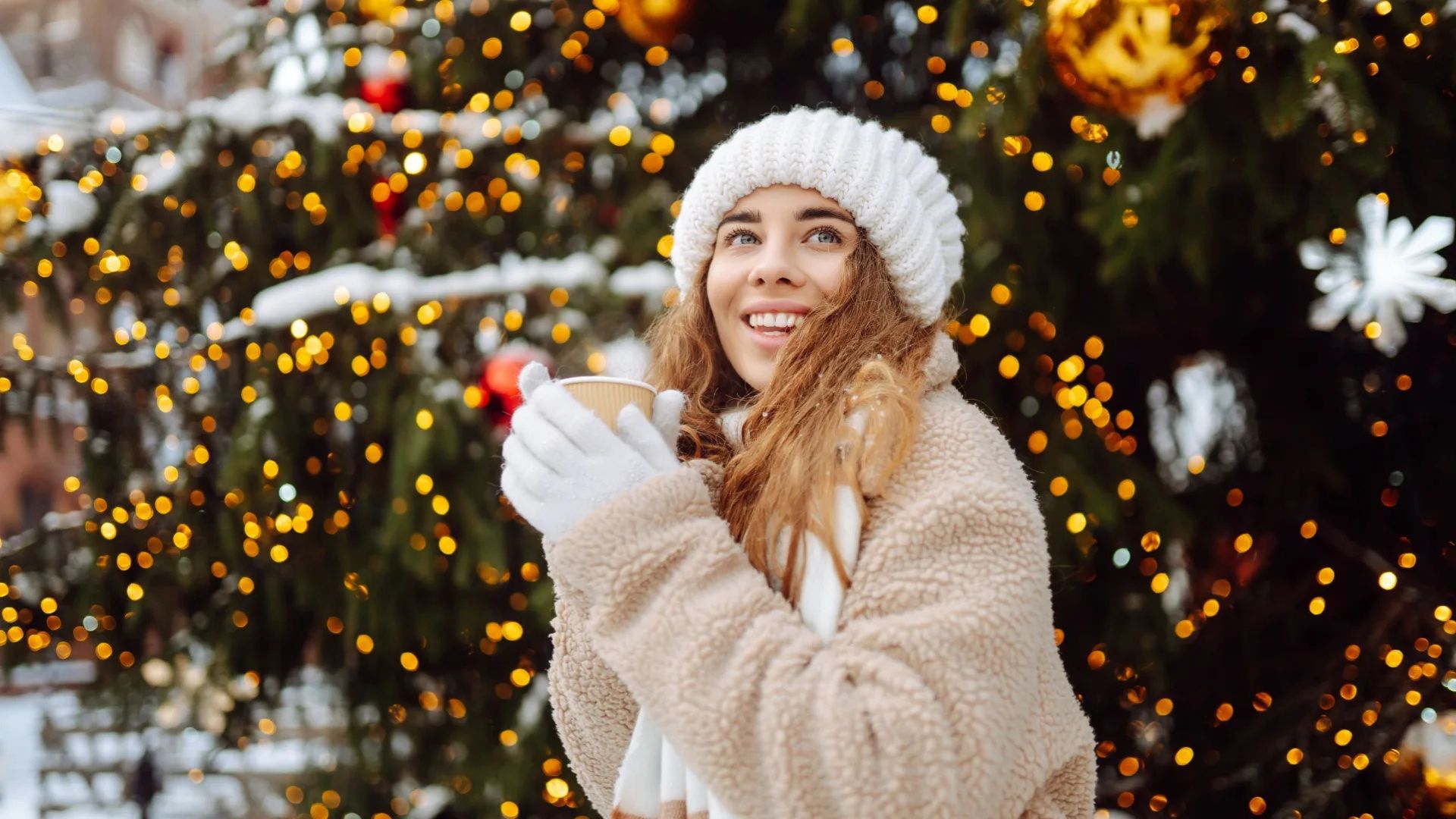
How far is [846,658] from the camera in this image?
3.81 feet

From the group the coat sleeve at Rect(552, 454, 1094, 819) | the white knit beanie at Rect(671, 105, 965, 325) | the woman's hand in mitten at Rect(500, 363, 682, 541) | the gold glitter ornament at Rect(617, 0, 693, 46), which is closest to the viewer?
the coat sleeve at Rect(552, 454, 1094, 819)

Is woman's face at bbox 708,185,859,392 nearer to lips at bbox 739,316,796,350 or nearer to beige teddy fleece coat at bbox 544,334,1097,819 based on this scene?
lips at bbox 739,316,796,350

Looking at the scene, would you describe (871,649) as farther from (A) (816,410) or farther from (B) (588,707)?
(B) (588,707)

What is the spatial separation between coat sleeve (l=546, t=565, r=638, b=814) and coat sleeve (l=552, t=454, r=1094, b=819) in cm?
27

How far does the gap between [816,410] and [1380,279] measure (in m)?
2.42

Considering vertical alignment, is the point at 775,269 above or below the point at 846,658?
above

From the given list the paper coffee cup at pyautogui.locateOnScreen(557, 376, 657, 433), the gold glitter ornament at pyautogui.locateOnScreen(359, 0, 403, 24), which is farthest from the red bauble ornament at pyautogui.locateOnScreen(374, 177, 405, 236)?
the paper coffee cup at pyautogui.locateOnScreen(557, 376, 657, 433)

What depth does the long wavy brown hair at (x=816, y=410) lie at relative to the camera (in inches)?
51.8

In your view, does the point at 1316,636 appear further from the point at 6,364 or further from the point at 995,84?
the point at 6,364

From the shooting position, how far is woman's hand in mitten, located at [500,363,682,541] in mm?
1274

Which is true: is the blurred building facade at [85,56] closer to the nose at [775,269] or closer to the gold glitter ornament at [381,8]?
the gold glitter ornament at [381,8]

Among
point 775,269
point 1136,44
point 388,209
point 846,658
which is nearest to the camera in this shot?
point 846,658

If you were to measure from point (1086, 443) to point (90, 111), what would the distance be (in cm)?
293

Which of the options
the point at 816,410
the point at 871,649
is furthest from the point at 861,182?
the point at 871,649
